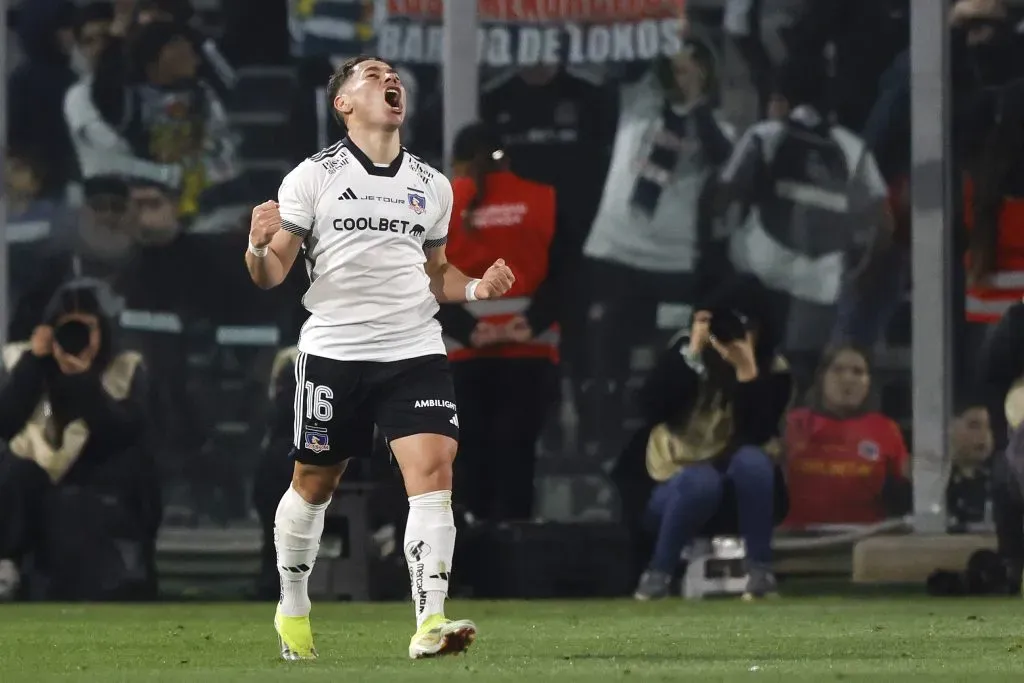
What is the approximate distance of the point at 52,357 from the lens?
12312 mm

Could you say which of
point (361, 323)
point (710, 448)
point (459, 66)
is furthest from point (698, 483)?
point (361, 323)

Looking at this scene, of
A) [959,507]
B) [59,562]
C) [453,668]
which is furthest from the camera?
[959,507]

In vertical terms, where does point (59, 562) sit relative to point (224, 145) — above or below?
below

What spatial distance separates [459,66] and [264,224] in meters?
5.77

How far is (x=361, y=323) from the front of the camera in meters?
7.80

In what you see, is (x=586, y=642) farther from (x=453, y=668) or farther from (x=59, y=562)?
(x=59, y=562)

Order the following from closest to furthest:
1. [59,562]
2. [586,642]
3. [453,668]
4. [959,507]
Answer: [453,668] < [586,642] < [59,562] < [959,507]

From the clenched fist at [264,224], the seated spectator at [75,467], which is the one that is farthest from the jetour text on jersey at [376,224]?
the seated spectator at [75,467]

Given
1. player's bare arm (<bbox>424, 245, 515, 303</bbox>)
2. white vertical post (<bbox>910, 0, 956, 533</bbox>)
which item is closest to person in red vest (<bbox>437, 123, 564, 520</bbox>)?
white vertical post (<bbox>910, 0, 956, 533</bbox>)

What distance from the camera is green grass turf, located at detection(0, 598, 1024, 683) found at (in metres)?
7.18

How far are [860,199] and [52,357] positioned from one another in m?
4.20

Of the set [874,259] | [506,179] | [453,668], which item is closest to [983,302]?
[874,259]

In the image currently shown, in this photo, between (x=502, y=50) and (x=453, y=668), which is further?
(x=502, y=50)

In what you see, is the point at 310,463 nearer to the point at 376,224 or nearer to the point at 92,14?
the point at 376,224
